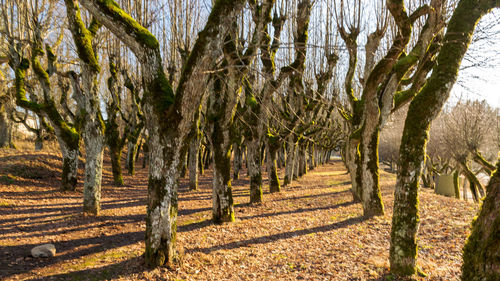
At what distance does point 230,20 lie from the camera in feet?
16.4

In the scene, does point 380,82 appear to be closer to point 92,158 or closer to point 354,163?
point 354,163

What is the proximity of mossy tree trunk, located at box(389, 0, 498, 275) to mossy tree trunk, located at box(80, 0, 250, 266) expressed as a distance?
3808mm

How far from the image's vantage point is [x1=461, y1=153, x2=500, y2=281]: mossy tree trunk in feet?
7.95

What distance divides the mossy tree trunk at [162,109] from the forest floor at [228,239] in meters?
0.84

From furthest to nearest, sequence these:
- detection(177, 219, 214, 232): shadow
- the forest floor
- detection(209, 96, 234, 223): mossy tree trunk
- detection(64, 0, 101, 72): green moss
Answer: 1. detection(209, 96, 234, 223): mossy tree trunk
2. detection(64, 0, 101, 72): green moss
3. detection(177, 219, 214, 232): shadow
4. the forest floor

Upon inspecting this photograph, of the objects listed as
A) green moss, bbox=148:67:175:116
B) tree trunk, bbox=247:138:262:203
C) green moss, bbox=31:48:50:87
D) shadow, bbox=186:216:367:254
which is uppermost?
green moss, bbox=31:48:50:87

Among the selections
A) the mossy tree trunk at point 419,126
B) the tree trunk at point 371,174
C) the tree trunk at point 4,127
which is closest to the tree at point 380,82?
the tree trunk at point 371,174

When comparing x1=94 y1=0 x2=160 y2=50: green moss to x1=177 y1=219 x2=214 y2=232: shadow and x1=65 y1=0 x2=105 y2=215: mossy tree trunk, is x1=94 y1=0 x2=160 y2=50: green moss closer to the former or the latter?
x1=65 y1=0 x2=105 y2=215: mossy tree trunk

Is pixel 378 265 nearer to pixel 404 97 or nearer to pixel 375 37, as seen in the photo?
pixel 404 97

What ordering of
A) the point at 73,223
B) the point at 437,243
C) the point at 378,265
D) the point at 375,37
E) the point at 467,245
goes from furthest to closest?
the point at 375,37 → the point at 73,223 → the point at 437,243 → the point at 378,265 → the point at 467,245

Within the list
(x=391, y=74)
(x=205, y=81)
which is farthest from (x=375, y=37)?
(x=205, y=81)

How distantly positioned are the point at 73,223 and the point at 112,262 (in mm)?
3780

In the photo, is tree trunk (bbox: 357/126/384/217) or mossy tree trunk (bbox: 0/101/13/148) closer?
tree trunk (bbox: 357/126/384/217)

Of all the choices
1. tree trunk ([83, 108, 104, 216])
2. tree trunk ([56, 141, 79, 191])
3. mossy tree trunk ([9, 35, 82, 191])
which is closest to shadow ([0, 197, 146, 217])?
tree trunk ([83, 108, 104, 216])
